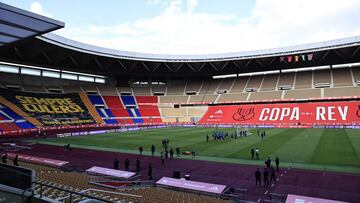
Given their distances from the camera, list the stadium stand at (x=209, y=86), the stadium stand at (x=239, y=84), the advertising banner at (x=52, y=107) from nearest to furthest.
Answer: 1. the advertising banner at (x=52, y=107)
2. the stadium stand at (x=239, y=84)
3. the stadium stand at (x=209, y=86)

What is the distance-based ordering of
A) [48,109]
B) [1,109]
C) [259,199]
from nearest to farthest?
[259,199] → [1,109] → [48,109]

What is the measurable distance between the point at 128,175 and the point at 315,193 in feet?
36.4

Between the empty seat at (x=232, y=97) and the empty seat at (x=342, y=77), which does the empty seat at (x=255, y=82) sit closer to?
the empty seat at (x=232, y=97)

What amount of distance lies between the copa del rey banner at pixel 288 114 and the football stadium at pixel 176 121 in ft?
0.93

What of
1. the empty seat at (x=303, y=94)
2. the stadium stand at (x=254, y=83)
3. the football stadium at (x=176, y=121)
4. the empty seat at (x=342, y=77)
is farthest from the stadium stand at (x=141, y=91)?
the empty seat at (x=342, y=77)

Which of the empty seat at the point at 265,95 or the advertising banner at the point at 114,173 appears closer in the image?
the advertising banner at the point at 114,173

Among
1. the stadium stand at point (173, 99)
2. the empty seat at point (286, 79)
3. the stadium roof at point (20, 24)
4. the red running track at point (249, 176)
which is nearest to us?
the stadium roof at point (20, 24)

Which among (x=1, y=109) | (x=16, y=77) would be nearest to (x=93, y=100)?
(x=16, y=77)

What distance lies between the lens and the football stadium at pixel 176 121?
584 inches

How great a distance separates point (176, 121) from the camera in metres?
73.1

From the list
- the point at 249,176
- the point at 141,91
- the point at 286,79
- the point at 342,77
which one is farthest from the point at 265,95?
the point at 249,176

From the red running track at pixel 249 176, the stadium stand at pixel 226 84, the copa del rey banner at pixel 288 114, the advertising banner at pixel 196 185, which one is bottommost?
the red running track at pixel 249 176

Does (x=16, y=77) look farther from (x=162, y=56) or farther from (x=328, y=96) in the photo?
(x=328, y=96)

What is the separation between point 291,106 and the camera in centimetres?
6288
